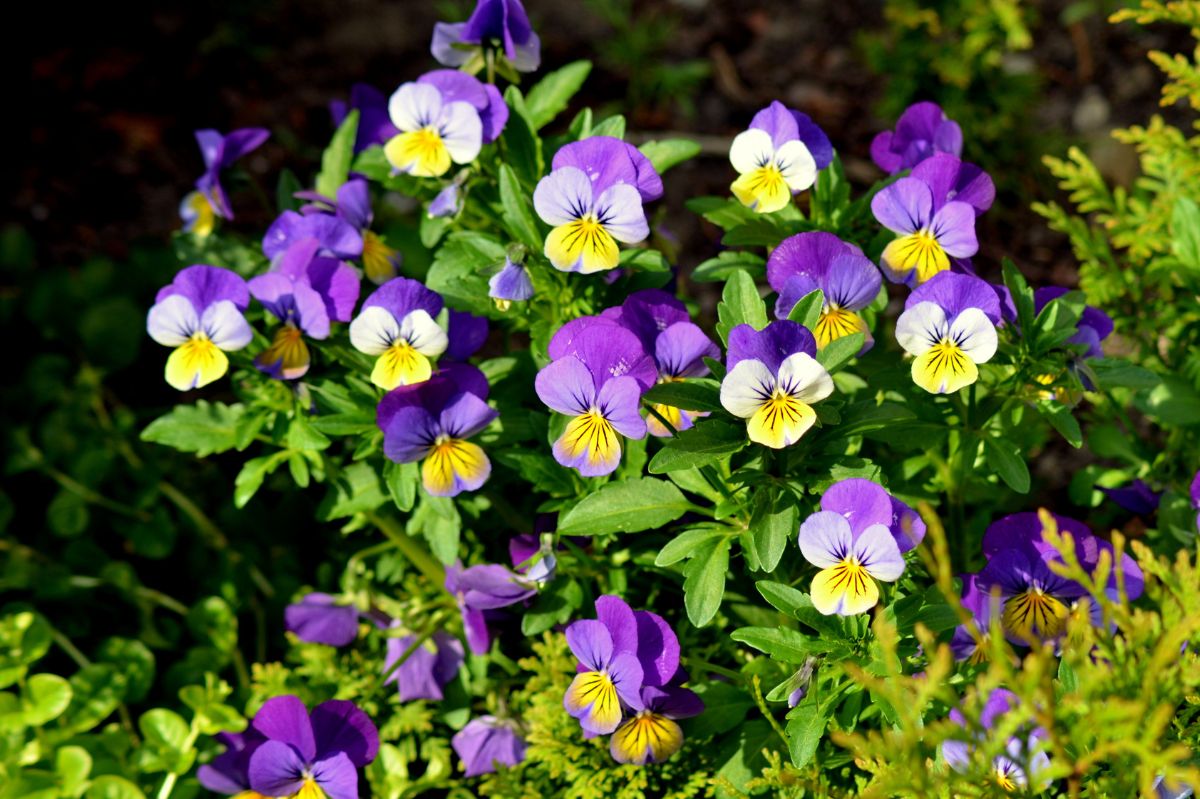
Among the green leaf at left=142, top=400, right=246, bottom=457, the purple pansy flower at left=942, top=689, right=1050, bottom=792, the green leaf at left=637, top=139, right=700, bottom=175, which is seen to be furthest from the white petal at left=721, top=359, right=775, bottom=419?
the green leaf at left=142, top=400, right=246, bottom=457

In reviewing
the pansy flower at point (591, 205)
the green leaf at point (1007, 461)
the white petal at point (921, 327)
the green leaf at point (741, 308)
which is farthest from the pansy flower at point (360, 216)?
the green leaf at point (1007, 461)

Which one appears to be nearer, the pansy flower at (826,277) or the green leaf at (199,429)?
the pansy flower at (826,277)

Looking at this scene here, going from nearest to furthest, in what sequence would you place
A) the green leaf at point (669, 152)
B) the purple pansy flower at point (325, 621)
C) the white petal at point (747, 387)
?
the white petal at point (747, 387)
the green leaf at point (669, 152)
the purple pansy flower at point (325, 621)

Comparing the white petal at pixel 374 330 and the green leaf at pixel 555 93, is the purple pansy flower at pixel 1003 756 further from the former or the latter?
the green leaf at pixel 555 93

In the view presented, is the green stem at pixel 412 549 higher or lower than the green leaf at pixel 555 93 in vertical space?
lower

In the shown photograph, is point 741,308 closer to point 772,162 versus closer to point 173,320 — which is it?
point 772,162

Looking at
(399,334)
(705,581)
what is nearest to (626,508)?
(705,581)

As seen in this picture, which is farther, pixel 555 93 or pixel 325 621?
pixel 325 621
